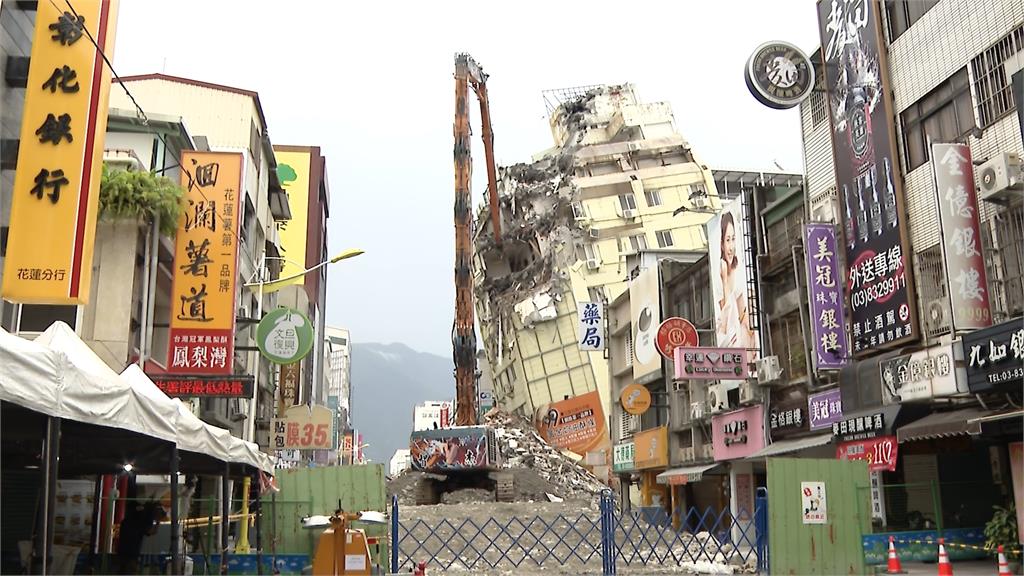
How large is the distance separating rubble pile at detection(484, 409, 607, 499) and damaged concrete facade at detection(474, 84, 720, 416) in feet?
18.4

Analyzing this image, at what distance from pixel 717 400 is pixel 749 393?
10.5 feet

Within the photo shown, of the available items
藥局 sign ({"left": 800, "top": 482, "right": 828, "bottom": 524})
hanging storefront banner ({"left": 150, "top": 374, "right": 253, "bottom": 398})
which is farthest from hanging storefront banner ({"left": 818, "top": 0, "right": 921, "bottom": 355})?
hanging storefront banner ({"left": 150, "top": 374, "right": 253, "bottom": 398})

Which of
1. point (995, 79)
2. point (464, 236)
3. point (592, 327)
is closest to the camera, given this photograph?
point (995, 79)

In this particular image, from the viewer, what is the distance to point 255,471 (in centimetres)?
1555

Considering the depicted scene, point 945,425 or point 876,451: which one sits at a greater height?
point 945,425

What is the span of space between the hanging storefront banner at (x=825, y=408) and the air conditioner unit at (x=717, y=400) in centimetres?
589

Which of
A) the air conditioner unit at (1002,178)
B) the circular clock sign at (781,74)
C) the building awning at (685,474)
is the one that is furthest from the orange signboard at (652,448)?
the air conditioner unit at (1002,178)

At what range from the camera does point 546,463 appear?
5153 cm

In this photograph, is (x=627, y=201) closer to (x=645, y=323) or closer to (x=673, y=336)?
(x=645, y=323)

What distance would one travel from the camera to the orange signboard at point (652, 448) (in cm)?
3444

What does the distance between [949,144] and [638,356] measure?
22325mm

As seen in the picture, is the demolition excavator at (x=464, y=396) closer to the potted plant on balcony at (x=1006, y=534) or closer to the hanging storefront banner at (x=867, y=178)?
the hanging storefront banner at (x=867, y=178)

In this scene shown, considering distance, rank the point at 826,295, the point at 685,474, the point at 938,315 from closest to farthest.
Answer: the point at 938,315 → the point at 826,295 → the point at 685,474

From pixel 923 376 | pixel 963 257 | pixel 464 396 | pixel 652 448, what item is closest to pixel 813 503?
pixel 923 376
